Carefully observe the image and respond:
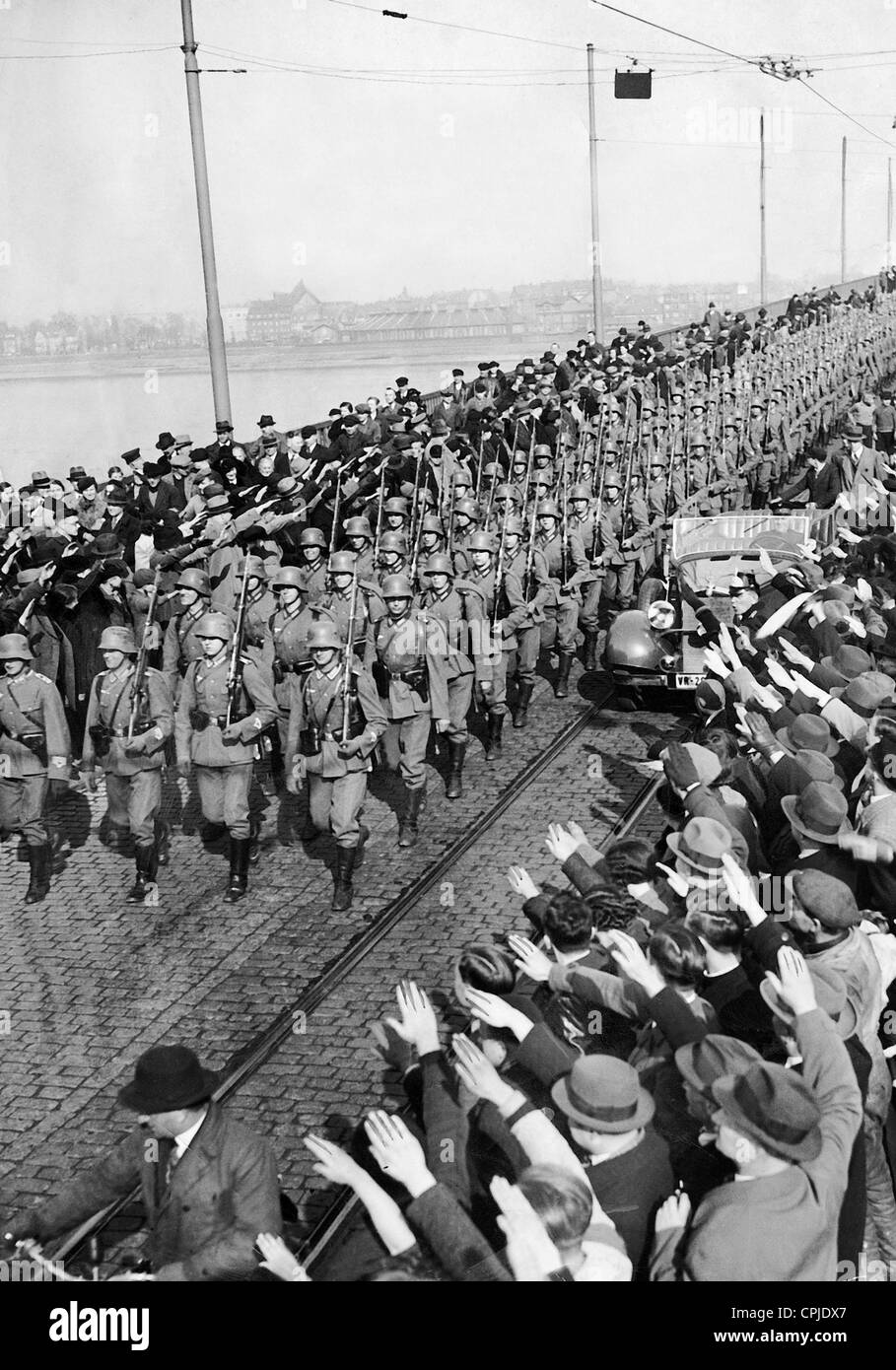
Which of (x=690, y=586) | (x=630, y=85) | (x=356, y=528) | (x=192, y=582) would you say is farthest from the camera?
(x=630, y=85)

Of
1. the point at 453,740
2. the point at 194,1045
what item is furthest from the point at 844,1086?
the point at 453,740

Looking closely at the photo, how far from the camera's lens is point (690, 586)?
15.6 m

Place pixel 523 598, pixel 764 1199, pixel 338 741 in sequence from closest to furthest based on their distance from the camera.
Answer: pixel 764 1199
pixel 338 741
pixel 523 598

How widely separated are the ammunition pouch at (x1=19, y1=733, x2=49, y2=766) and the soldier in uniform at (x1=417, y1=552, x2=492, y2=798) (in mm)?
3481

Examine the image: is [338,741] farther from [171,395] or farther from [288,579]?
[171,395]

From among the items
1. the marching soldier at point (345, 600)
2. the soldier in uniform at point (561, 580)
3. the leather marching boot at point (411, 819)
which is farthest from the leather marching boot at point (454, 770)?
the soldier in uniform at point (561, 580)

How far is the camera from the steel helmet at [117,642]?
424 inches

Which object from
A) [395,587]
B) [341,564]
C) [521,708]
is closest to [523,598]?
[521,708]

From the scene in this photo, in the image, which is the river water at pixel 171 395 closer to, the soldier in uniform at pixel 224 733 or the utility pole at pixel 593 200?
the utility pole at pixel 593 200

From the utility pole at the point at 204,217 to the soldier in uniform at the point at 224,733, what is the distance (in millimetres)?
8597

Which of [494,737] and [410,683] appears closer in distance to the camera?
[410,683]

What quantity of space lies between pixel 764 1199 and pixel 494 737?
983 cm

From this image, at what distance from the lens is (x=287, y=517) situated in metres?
14.9
